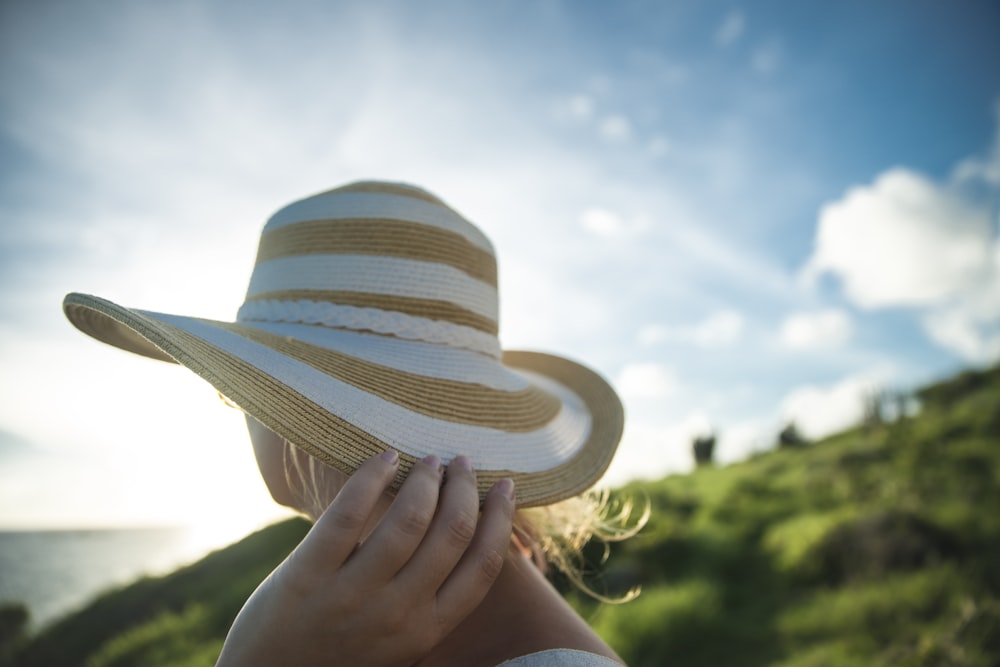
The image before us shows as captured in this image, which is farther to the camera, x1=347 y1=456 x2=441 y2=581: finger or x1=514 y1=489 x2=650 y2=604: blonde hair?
x1=514 y1=489 x2=650 y2=604: blonde hair

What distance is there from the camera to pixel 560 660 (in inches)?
51.3

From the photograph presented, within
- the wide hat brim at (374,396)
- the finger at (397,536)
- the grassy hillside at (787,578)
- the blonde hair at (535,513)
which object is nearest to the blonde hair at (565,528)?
the blonde hair at (535,513)

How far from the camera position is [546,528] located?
82.3 inches

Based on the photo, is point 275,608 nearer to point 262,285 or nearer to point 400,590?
point 400,590

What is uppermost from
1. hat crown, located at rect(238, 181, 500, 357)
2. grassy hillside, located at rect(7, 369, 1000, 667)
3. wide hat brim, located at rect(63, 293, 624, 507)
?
hat crown, located at rect(238, 181, 500, 357)

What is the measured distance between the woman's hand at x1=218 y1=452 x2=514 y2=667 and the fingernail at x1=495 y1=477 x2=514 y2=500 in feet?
0.53

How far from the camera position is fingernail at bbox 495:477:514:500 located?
52.4 inches

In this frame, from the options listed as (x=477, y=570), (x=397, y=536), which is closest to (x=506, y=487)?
(x=477, y=570)

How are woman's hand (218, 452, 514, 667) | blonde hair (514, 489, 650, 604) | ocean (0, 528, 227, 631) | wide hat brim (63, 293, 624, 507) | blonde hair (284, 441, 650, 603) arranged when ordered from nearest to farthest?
woman's hand (218, 452, 514, 667)
wide hat brim (63, 293, 624, 507)
blonde hair (284, 441, 650, 603)
blonde hair (514, 489, 650, 604)
ocean (0, 528, 227, 631)

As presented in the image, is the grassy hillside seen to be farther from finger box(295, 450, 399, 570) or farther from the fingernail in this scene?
finger box(295, 450, 399, 570)

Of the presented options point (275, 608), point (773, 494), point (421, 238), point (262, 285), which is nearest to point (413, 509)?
point (275, 608)

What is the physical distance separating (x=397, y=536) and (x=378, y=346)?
25.0 inches

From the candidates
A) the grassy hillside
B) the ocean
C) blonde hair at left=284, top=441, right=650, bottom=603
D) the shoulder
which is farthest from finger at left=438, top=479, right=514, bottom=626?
the ocean

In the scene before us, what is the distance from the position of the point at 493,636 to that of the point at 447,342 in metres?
0.79
